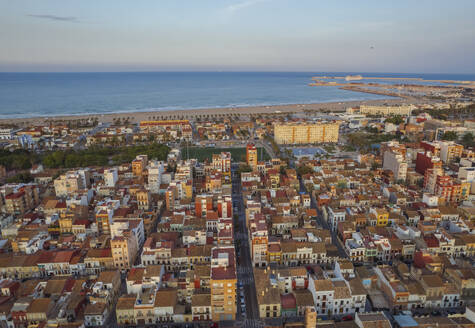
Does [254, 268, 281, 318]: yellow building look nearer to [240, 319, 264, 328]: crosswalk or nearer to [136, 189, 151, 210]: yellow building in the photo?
[240, 319, 264, 328]: crosswalk

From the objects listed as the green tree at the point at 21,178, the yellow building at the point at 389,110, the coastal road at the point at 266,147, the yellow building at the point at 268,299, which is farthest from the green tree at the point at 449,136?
the green tree at the point at 21,178

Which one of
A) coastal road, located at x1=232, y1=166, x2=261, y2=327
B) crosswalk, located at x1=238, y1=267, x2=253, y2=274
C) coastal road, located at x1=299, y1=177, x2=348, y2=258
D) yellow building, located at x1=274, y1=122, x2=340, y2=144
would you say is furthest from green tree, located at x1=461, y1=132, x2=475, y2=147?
crosswalk, located at x1=238, y1=267, x2=253, y2=274

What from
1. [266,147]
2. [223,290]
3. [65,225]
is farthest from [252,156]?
[223,290]

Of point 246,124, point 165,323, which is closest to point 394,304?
point 165,323

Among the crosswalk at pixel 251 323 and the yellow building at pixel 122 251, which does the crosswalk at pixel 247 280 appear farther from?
the yellow building at pixel 122 251

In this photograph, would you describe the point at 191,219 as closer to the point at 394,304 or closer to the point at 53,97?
the point at 394,304
